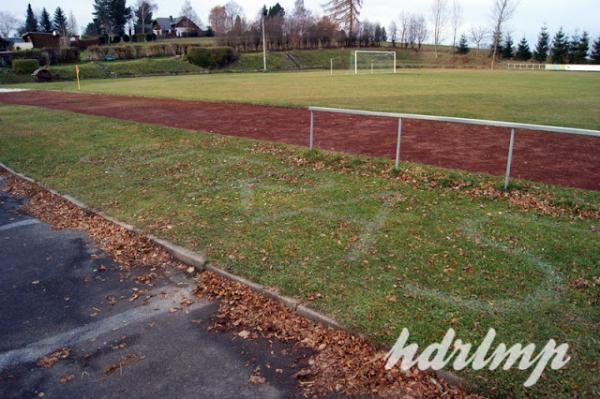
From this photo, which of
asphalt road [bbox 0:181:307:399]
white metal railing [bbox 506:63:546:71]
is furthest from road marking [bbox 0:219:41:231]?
white metal railing [bbox 506:63:546:71]

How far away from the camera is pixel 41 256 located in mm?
5957

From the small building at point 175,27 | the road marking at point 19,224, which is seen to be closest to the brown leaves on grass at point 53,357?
the road marking at point 19,224

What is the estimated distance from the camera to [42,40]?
241 feet

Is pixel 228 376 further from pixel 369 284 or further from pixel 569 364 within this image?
pixel 569 364

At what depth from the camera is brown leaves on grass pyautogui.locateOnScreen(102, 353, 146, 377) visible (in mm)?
3654

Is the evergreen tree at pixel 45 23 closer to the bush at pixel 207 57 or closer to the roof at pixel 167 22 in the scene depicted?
the roof at pixel 167 22

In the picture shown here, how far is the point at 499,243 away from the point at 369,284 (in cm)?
188

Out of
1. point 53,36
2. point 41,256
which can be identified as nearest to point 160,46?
point 53,36

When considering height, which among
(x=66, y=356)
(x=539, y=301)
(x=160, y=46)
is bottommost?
(x=66, y=356)

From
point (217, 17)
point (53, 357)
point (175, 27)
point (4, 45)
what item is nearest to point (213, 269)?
point (53, 357)

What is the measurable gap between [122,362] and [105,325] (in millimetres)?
675

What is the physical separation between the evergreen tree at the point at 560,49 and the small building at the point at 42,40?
8187cm

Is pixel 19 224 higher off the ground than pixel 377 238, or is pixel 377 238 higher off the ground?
pixel 377 238

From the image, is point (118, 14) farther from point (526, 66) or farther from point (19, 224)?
point (19, 224)
